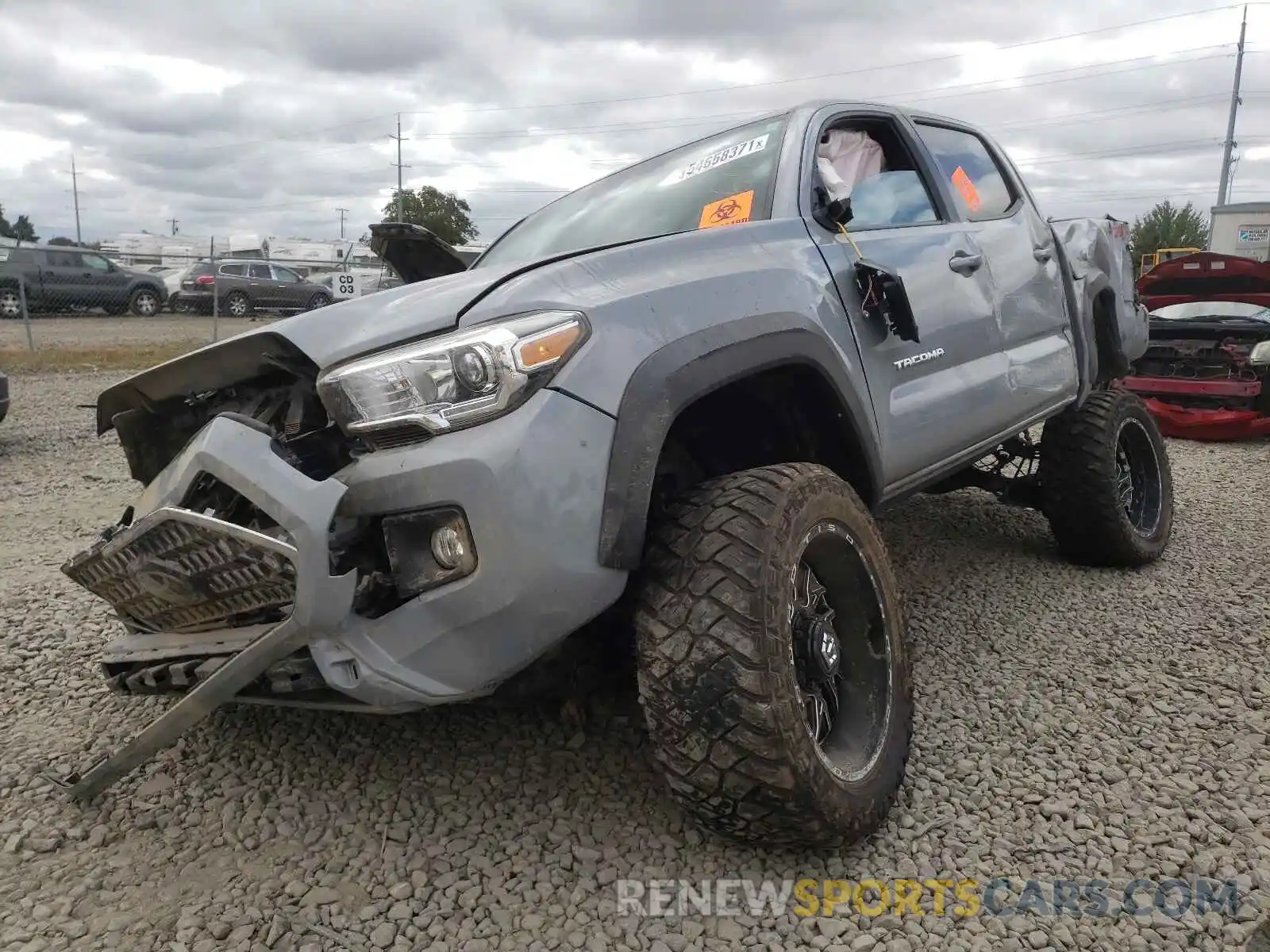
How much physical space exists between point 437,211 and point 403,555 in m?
49.0

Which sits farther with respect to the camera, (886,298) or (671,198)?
(671,198)

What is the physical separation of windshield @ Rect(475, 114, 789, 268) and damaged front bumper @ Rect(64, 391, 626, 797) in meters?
1.05

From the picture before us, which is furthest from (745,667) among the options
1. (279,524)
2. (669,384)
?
(279,524)

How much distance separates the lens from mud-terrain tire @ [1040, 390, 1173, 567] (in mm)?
4188

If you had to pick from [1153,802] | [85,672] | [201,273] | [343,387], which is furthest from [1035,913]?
[201,273]

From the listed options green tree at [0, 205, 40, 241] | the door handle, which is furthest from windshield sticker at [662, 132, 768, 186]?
green tree at [0, 205, 40, 241]

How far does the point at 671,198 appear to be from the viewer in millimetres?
3117

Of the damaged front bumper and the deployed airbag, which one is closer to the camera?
the damaged front bumper

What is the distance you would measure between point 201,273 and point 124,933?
2263 cm

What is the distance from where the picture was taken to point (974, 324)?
338 centimetres

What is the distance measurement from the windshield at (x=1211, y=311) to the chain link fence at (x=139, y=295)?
42.2 ft

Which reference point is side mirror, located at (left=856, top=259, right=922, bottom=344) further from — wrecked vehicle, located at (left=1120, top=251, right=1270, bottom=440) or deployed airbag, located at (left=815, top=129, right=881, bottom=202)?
wrecked vehicle, located at (left=1120, top=251, right=1270, bottom=440)

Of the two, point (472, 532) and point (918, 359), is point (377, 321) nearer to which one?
point (472, 532)

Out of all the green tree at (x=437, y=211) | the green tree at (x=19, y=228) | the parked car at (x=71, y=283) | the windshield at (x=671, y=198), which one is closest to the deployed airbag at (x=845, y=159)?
the windshield at (x=671, y=198)
